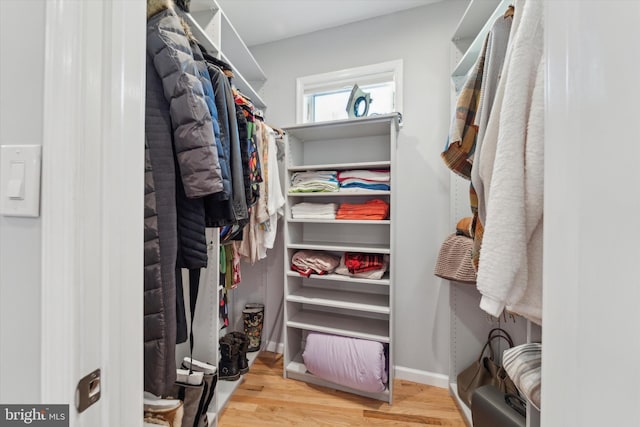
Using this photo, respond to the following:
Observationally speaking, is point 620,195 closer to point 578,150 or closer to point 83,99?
point 578,150

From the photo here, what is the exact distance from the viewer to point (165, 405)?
0.97 m

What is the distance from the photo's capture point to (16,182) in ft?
1.26

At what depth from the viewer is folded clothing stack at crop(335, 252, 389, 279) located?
1.67m

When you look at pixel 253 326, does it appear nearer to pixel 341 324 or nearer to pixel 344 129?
pixel 341 324


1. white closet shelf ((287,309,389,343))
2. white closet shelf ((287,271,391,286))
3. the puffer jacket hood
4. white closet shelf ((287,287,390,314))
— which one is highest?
the puffer jacket hood

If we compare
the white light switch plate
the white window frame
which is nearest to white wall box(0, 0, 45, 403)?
the white light switch plate

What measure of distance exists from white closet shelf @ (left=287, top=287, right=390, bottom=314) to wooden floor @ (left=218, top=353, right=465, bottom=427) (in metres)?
0.57

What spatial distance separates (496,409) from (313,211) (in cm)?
143

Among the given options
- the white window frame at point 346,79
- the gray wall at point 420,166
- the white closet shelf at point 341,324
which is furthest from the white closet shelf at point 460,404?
the white window frame at point 346,79

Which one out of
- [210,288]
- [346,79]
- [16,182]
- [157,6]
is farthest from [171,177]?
[346,79]

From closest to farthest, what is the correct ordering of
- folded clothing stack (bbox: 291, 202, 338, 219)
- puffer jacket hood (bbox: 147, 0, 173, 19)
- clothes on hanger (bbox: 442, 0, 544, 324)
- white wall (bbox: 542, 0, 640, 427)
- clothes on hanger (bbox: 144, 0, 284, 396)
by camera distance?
1. white wall (bbox: 542, 0, 640, 427)
2. clothes on hanger (bbox: 442, 0, 544, 324)
3. clothes on hanger (bbox: 144, 0, 284, 396)
4. puffer jacket hood (bbox: 147, 0, 173, 19)
5. folded clothing stack (bbox: 291, 202, 338, 219)

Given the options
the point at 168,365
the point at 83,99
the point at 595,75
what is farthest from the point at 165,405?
the point at 595,75

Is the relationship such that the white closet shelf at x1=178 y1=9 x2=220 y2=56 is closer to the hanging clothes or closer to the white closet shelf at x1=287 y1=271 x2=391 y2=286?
the hanging clothes

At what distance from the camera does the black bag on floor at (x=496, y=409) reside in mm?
1073
